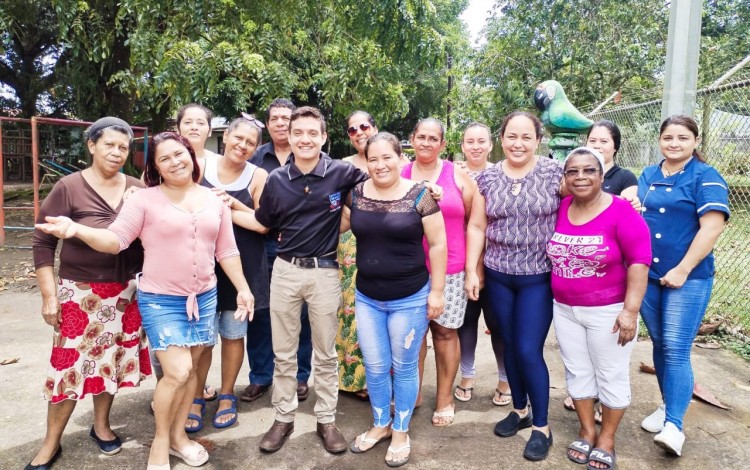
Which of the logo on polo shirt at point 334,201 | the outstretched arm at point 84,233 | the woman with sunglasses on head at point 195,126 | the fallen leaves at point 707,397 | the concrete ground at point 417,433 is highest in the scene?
the woman with sunglasses on head at point 195,126

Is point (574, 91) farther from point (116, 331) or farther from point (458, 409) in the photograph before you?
point (116, 331)

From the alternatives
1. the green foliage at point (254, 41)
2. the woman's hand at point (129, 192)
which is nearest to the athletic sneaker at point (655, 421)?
the woman's hand at point (129, 192)

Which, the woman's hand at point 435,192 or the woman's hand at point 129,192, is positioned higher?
the woman's hand at point 435,192

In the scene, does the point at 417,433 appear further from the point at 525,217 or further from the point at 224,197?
the point at 224,197

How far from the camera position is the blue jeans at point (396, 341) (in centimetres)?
288

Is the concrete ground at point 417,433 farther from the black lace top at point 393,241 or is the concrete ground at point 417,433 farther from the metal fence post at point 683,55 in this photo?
the metal fence post at point 683,55

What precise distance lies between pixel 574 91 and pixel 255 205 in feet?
31.0

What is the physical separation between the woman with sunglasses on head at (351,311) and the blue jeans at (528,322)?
98 cm

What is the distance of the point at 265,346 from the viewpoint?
3717 mm

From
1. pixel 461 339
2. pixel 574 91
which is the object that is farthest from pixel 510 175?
pixel 574 91

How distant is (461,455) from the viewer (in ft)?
9.76

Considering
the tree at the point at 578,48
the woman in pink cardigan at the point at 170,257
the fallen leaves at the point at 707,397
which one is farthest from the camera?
the tree at the point at 578,48

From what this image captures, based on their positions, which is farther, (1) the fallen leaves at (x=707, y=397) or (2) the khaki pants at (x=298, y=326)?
(1) the fallen leaves at (x=707, y=397)

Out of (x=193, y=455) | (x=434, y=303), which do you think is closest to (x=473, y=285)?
(x=434, y=303)
